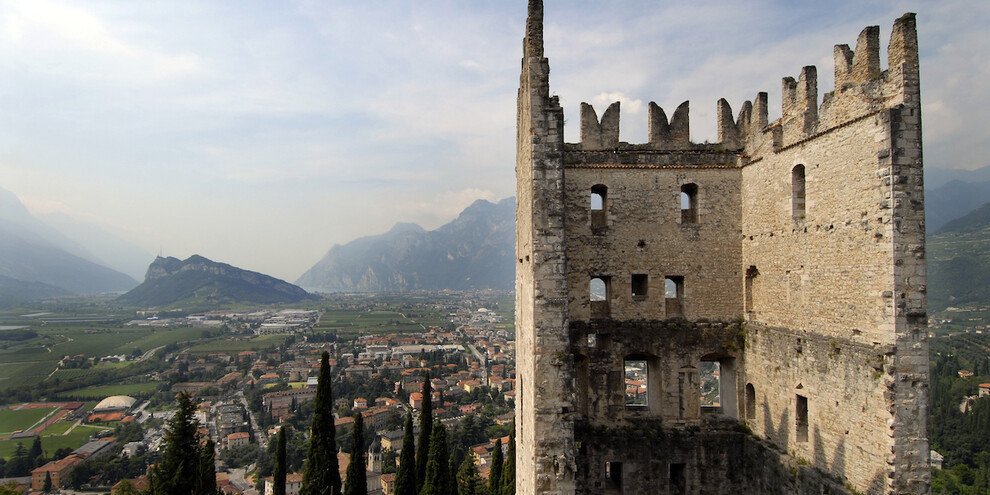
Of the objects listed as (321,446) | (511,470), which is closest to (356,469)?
(321,446)

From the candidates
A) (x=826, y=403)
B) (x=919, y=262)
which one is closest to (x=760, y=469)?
(x=826, y=403)

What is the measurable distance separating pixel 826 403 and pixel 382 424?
227ft

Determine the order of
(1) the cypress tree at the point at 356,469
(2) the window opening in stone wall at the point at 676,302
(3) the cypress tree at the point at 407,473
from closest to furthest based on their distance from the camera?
(2) the window opening in stone wall at the point at 676,302, (1) the cypress tree at the point at 356,469, (3) the cypress tree at the point at 407,473

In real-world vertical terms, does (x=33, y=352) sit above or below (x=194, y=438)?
below

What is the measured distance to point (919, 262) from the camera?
9.00 meters

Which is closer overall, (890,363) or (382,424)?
(890,363)

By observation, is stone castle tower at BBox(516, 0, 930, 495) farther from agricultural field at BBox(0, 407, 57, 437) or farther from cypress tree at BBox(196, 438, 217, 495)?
agricultural field at BBox(0, 407, 57, 437)

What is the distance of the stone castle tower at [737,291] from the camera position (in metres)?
9.10

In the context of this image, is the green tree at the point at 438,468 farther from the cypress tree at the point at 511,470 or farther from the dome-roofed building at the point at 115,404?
the dome-roofed building at the point at 115,404

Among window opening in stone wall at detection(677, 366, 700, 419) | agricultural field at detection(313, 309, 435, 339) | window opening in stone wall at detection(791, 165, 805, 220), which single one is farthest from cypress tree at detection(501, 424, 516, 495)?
agricultural field at detection(313, 309, 435, 339)

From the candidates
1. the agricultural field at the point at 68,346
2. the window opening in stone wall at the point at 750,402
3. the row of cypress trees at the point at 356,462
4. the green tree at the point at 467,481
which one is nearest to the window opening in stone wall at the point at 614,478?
the window opening in stone wall at the point at 750,402

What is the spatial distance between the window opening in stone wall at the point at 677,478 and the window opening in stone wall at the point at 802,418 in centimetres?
283

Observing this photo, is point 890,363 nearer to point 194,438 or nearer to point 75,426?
point 194,438

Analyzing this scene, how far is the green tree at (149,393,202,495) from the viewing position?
14.1m
